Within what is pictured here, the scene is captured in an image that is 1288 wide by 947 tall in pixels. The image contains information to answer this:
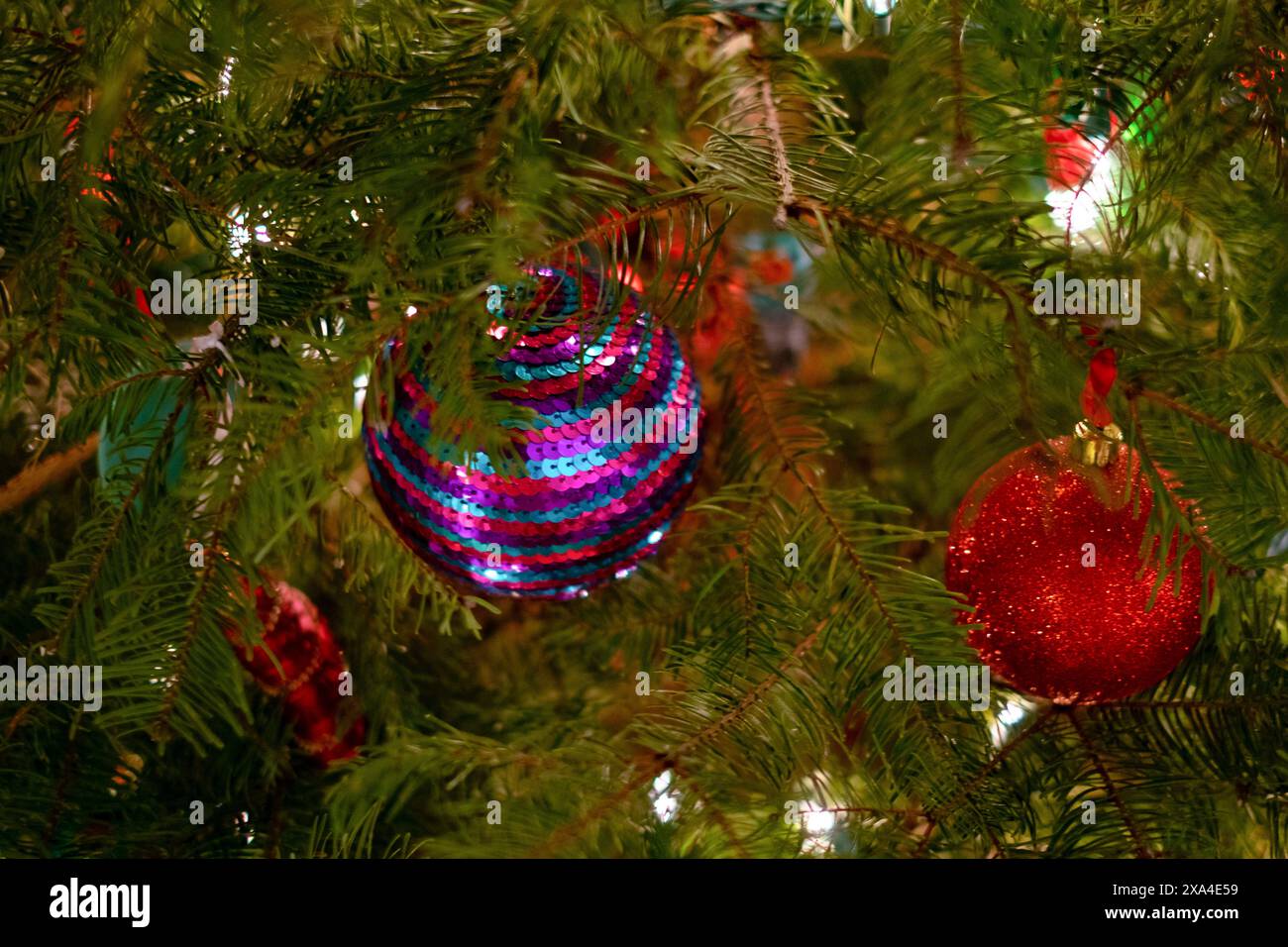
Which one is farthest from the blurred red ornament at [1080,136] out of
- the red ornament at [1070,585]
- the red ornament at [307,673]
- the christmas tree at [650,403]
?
the red ornament at [307,673]

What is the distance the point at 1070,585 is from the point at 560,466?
0.26 meters

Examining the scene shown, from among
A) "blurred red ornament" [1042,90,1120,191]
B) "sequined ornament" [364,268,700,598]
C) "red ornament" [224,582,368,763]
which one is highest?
"blurred red ornament" [1042,90,1120,191]

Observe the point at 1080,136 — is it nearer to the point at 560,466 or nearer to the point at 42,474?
the point at 560,466

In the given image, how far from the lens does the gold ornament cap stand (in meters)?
0.47

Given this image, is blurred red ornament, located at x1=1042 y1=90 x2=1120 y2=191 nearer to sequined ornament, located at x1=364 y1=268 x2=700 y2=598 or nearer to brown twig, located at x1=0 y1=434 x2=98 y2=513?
sequined ornament, located at x1=364 y1=268 x2=700 y2=598

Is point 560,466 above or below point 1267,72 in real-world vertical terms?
below

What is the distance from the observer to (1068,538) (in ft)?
1.73

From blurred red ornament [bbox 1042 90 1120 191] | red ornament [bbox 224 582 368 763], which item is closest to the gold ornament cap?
blurred red ornament [bbox 1042 90 1120 191]

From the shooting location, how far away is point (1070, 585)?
0.53 metres

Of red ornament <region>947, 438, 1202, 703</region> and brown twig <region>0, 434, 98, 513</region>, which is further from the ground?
brown twig <region>0, 434, 98, 513</region>

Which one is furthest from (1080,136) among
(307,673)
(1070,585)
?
(307,673)
